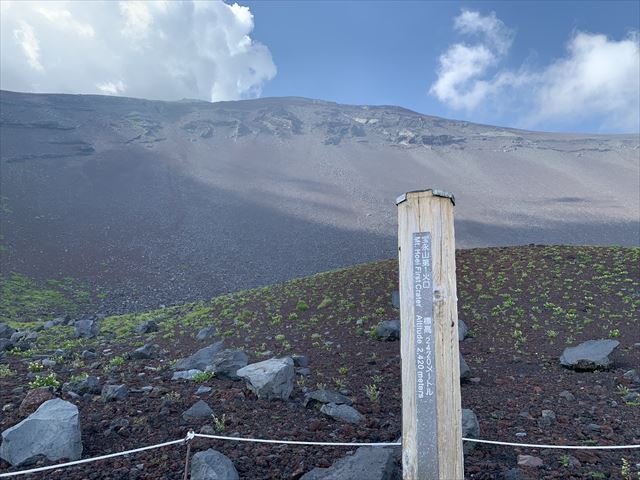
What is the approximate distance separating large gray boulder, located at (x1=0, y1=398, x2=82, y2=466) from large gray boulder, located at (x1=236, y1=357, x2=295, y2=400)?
284 centimetres

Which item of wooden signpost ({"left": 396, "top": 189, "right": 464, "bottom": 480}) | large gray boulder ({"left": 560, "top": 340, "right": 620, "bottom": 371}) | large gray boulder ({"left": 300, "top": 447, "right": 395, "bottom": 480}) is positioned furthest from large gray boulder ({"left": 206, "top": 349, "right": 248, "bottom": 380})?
large gray boulder ({"left": 560, "top": 340, "right": 620, "bottom": 371})

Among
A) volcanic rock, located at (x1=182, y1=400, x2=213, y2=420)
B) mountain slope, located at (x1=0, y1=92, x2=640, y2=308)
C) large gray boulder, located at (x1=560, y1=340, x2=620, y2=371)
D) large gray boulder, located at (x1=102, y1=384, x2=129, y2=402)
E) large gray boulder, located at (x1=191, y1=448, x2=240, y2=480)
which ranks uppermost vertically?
mountain slope, located at (x1=0, y1=92, x2=640, y2=308)

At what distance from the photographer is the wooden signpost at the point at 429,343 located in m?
3.56

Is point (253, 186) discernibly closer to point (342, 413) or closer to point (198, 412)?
point (198, 412)

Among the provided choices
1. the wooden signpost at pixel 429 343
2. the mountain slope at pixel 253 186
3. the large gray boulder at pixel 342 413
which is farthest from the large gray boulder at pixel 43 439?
the mountain slope at pixel 253 186

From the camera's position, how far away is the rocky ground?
5.59 metres

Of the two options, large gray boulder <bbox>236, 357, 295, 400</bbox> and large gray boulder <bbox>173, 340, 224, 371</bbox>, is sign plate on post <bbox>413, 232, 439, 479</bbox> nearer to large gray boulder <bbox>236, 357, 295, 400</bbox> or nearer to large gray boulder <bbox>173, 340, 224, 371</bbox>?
large gray boulder <bbox>236, 357, 295, 400</bbox>

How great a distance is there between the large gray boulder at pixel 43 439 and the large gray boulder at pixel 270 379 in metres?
2.84

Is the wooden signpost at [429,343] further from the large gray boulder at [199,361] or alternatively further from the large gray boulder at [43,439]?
the large gray boulder at [199,361]

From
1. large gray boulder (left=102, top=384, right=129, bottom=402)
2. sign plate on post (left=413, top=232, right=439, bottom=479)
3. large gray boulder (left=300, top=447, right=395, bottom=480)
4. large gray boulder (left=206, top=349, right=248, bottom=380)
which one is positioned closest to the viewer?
sign plate on post (left=413, top=232, right=439, bottom=479)

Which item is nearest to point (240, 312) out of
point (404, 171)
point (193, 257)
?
point (193, 257)

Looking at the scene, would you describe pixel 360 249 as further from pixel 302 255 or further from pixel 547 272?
pixel 547 272

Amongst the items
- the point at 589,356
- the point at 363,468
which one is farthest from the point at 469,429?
the point at 589,356

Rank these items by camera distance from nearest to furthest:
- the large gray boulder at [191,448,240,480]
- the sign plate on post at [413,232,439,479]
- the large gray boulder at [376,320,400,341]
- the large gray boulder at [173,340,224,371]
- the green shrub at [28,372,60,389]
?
the sign plate on post at [413,232,439,479] < the large gray boulder at [191,448,240,480] < the green shrub at [28,372,60,389] < the large gray boulder at [173,340,224,371] < the large gray boulder at [376,320,400,341]
